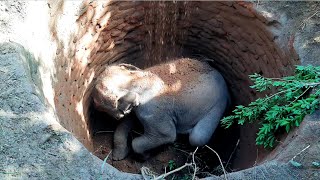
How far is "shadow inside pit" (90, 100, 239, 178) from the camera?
4.83 metres

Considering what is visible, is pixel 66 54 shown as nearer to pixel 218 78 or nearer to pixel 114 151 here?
pixel 114 151

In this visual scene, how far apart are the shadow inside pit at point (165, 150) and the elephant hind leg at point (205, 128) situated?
148 mm

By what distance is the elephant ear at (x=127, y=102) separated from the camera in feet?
14.7

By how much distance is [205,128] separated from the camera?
4.77 metres

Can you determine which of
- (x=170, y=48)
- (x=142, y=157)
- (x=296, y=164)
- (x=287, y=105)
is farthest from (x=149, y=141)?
(x=296, y=164)

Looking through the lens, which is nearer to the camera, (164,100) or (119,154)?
(164,100)

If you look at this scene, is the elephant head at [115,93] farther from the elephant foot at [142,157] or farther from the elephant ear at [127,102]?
the elephant foot at [142,157]

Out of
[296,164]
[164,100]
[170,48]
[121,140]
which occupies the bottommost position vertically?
[121,140]

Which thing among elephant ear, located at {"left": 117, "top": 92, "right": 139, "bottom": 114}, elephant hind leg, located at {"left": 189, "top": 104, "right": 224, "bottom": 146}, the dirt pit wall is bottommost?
elephant hind leg, located at {"left": 189, "top": 104, "right": 224, "bottom": 146}

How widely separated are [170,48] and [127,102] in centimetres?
112

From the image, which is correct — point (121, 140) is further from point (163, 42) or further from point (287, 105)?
point (287, 105)

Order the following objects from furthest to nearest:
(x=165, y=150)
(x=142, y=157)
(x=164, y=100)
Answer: (x=165, y=150), (x=142, y=157), (x=164, y=100)

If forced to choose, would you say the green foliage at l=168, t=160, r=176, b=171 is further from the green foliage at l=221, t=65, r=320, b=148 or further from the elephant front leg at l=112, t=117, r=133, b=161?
the green foliage at l=221, t=65, r=320, b=148

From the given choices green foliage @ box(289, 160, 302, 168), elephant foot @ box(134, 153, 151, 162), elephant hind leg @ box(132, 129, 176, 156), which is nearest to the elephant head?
elephant hind leg @ box(132, 129, 176, 156)
